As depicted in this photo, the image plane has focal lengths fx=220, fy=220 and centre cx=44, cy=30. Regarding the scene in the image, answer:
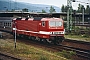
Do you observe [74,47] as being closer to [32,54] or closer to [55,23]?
[55,23]

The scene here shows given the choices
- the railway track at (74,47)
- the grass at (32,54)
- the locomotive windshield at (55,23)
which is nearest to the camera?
the grass at (32,54)

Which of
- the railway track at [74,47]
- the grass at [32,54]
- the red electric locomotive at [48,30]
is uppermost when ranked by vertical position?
the red electric locomotive at [48,30]

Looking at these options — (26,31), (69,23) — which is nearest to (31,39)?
(26,31)

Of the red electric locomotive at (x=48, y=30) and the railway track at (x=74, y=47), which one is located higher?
the red electric locomotive at (x=48, y=30)

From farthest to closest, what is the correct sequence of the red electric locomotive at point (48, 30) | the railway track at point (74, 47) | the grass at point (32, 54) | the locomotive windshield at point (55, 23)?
1. the locomotive windshield at point (55, 23)
2. the red electric locomotive at point (48, 30)
3. the railway track at point (74, 47)
4. the grass at point (32, 54)

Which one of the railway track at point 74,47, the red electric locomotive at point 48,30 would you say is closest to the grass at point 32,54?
the railway track at point 74,47

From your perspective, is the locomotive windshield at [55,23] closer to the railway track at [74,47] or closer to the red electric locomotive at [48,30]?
the red electric locomotive at [48,30]

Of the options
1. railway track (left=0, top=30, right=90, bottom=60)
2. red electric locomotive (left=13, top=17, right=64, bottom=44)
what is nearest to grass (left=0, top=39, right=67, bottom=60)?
railway track (left=0, top=30, right=90, bottom=60)

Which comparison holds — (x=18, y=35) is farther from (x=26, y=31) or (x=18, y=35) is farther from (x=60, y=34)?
(x=60, y=34)

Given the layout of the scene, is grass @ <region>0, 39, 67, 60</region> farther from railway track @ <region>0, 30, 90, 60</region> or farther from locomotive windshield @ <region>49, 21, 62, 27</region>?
locomotive windshield @ <region>49, 21, 62, 27</region>

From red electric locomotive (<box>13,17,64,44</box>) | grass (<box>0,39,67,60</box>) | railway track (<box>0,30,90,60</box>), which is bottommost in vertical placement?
railway track (<box>0,30,90,60</box>)

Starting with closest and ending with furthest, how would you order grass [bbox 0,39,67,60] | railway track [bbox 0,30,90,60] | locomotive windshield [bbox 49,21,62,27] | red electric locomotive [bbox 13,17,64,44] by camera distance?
grass [bbox 0,39,67,60], railway track [bbox 0,30,90,60], red electric locomotive [bbox 13,17,64,44], locomotive windshield [bbox 49,21,62,27]

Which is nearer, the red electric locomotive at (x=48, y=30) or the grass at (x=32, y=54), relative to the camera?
the grass at (x=32, y=54)

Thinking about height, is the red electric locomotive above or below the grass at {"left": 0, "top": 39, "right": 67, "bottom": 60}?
above
